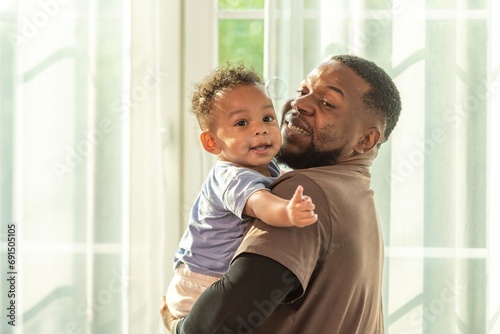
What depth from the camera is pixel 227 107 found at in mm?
1609

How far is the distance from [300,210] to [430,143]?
1.37 metres

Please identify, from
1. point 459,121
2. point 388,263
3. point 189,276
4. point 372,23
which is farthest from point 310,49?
point 189,276

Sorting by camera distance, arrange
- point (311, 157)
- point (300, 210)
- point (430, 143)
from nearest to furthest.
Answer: point (300, 210), point (311, 157), point (430, 143)

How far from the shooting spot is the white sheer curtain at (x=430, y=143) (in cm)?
250

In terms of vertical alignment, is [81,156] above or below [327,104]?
below

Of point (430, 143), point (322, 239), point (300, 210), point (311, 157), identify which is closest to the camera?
point (300, 210)

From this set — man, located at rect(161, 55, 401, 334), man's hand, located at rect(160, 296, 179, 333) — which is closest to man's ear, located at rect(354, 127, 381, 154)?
man, located at rect(161, 55, 401, 334)

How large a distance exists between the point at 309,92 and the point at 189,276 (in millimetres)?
442

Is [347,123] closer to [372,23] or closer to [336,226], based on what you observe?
[336,226]

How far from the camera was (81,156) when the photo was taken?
2.56m

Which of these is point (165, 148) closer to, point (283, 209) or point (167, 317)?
point (167, 317)

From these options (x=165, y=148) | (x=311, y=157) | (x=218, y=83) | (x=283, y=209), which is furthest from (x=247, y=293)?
(x=165, y=148)

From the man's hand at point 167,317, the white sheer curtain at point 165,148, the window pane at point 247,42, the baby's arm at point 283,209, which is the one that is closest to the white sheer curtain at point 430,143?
the white sheer curtain at point 165,148

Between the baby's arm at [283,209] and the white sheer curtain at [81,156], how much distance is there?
3.95ft
